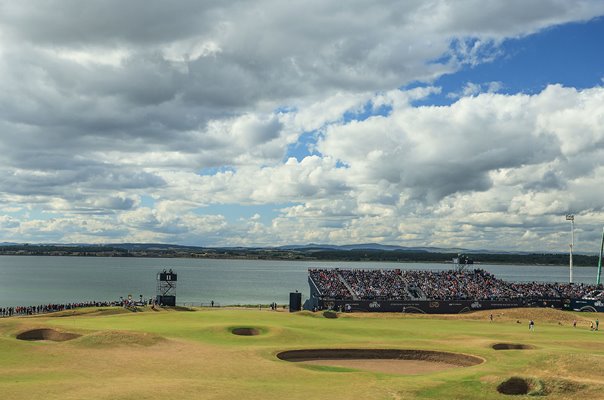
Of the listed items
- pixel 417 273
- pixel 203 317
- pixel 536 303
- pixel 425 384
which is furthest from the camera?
pixel 417 273

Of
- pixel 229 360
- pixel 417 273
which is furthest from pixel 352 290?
pixel 229 360

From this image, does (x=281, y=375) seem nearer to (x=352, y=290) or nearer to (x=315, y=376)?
(x=315, y=376)

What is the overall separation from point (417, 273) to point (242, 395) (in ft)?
216

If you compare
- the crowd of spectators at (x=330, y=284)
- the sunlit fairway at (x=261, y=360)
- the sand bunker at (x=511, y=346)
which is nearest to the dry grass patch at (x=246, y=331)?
the sunlit fairway at (x=261, y=360)

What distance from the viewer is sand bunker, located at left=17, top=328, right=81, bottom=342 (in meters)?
41.3

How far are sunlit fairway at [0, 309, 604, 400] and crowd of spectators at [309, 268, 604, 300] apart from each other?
16127 mm

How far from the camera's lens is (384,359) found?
3906 centimetres

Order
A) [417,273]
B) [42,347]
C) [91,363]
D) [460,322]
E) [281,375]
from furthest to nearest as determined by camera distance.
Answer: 1. [417,273]
2. [460,322]
3. [42,347]
4. [91,363]
5. [281,375]

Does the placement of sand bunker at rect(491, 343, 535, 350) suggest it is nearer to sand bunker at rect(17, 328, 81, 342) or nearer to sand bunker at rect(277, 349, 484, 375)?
sand bunker at rect(277, 349, 484, 375)

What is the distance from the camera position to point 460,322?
Result: 63.8 meters

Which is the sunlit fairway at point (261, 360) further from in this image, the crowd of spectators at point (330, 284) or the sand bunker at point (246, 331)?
the crowd of spectators at point (330, 284)

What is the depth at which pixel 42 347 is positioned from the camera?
119ft

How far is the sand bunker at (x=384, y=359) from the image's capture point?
3625 cm

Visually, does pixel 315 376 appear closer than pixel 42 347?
Yes
